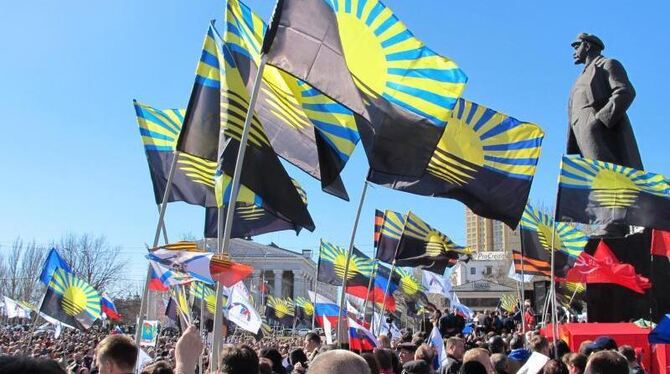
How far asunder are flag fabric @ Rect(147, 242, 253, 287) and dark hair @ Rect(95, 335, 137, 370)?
88.4 inches

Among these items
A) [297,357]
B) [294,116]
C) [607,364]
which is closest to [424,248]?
[297,357]

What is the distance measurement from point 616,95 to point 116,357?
1238 centimetres

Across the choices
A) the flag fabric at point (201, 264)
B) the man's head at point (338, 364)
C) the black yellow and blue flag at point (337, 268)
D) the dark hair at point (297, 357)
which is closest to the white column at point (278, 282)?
the black yellow and blue flag at point (337, 268)

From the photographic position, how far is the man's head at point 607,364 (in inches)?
179

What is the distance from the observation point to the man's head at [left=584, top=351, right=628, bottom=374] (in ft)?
14.9

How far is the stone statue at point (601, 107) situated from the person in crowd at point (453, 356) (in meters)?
7.92

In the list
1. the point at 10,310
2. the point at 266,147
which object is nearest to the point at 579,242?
the point at 266,147

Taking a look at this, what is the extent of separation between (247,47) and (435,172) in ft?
10.8

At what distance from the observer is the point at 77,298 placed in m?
17.5

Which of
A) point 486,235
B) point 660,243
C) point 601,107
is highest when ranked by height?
point 486,235

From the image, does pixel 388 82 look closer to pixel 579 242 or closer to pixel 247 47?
pixel 247 47

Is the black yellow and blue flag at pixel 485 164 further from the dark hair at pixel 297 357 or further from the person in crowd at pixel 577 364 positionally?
the person in crowd at pixel 577 364

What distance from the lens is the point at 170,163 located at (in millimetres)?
10422

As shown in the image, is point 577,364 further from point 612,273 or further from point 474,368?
point 612,273
